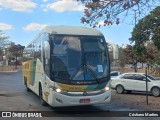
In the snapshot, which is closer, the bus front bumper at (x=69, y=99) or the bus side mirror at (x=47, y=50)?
the bus front bumper at (x=69, y=99)

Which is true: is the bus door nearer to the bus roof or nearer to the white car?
the bus roof

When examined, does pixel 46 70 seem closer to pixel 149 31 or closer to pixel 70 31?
pixel 70 31

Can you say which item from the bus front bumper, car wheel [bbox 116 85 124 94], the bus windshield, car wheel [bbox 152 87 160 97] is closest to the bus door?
the bus windshield

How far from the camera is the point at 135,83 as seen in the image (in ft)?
80.2

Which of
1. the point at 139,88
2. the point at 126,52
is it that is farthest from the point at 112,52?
the point at 126,52

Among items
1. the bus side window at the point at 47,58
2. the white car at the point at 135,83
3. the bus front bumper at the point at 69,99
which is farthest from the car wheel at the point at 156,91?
the bus side window at the point at 47,58

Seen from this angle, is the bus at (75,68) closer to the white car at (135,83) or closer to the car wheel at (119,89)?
the white car at (135,83)

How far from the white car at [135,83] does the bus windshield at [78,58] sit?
10341 mm

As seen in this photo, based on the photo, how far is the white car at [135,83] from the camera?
23484 millimetres

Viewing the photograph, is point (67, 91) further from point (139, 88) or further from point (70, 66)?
point (139, 88)

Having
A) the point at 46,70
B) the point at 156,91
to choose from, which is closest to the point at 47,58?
the point at 46,70

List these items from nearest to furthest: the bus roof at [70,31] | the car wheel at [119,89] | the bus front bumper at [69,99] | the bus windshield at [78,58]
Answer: the bus front bumper at [69,99] → the bus windshield at [78,58] → the bus roof at [70,31] → the car wheel at [119,89]

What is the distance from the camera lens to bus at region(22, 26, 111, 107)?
1318cm

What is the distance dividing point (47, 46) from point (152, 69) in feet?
14.1
